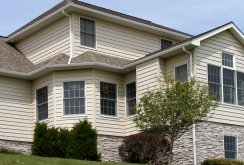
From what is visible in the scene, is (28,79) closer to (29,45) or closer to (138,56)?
(29,45)

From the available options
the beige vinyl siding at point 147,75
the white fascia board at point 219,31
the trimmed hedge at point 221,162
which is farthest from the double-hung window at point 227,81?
the trimmed hedge at point 221,162

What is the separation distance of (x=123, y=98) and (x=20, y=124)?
18.1 ft

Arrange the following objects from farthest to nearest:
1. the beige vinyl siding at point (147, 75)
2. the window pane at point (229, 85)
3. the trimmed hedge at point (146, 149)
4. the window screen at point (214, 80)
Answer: the window pane at point (229, 85)
the beige vinyl siding at point (147, 75)
the window screen at point (214, 80)
the trimmed hedge at point (146, 149)

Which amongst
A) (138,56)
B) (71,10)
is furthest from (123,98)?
(71,10)

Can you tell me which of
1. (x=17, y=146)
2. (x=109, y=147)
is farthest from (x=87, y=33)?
(x=17, y=146)

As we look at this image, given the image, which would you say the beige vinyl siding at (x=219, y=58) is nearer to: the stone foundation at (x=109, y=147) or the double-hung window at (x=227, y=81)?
the double-hung window at (x=227, y=81)

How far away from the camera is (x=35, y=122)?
91.1 ft

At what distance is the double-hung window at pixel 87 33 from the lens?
2783 cm

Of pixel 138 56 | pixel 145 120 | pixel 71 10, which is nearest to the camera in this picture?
pixel 145 120

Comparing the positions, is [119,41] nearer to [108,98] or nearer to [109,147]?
[108,98]

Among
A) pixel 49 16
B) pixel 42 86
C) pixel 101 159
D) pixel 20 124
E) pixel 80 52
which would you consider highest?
pixel 49 16

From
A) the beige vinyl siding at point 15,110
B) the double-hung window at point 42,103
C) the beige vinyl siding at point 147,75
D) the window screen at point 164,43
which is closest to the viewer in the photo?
the beige vinyl siding at point 147,75

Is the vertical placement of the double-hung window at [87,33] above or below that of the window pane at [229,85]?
above

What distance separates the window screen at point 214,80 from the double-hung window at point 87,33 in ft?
21.6
